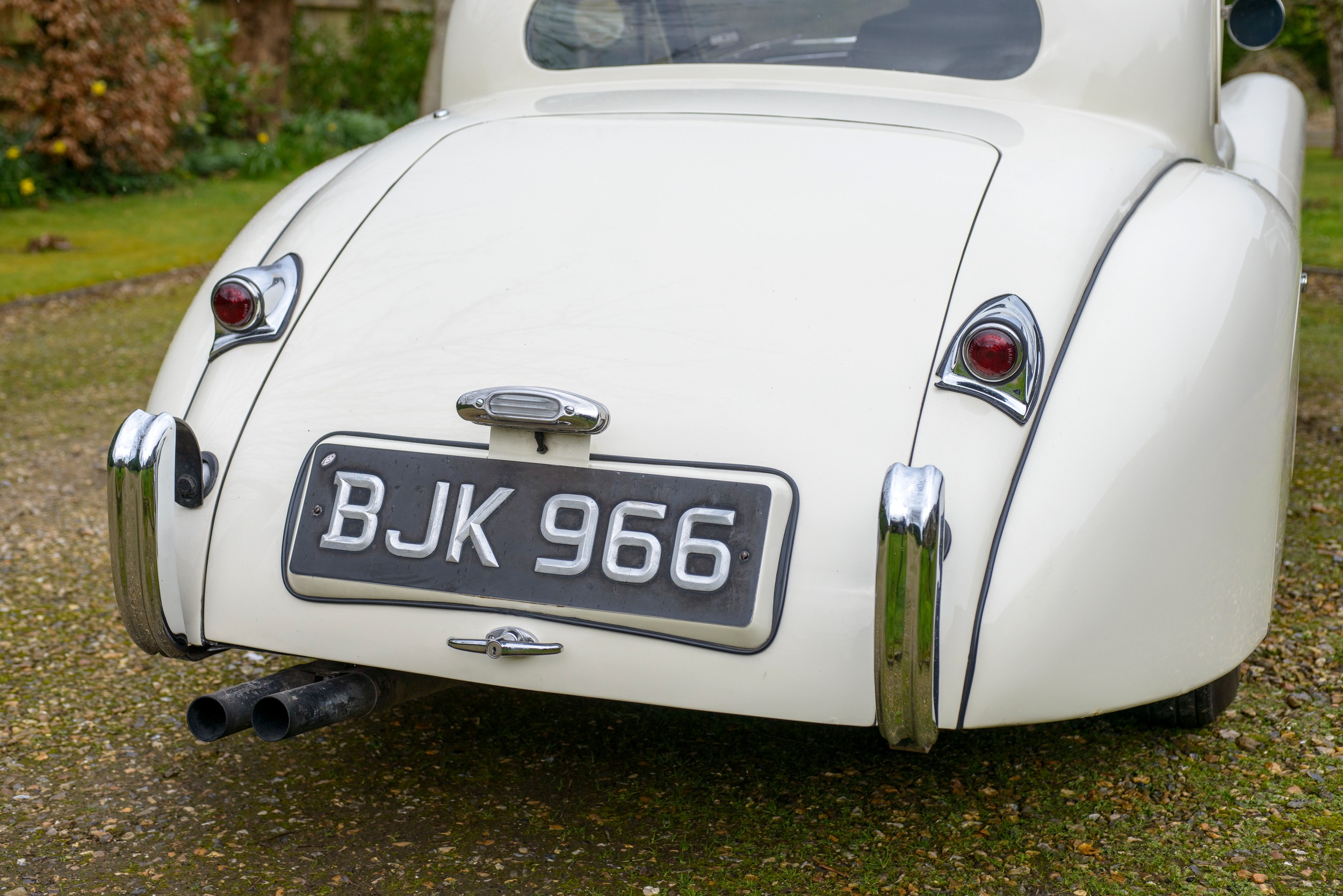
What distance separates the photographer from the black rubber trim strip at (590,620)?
1.93 meters

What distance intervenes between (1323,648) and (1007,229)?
163 centimetres

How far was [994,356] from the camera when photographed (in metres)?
1.97

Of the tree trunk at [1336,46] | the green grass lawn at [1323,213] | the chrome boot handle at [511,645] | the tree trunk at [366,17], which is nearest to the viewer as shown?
the chrome boot handle at [511,645]

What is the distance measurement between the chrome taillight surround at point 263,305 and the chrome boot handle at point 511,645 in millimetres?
730

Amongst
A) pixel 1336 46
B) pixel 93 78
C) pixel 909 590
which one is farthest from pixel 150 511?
pixel 1336 46

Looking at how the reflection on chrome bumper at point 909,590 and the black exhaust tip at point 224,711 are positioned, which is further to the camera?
the black exhaust tip at point 224,711

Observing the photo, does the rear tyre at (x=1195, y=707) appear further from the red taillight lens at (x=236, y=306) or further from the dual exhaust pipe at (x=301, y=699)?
the red taillight lens at (x=236, y=306)

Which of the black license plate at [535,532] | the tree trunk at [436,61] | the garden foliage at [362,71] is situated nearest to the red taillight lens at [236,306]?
the black license plate at [535,532]

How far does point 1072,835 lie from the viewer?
2.27 metres

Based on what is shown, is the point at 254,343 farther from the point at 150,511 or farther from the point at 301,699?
the point at 301,699

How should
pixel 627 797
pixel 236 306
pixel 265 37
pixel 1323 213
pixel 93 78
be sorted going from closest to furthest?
pixel 236 306, pixel 627 797, pixel 1323 213, pixel 93 78, pixel 265 37

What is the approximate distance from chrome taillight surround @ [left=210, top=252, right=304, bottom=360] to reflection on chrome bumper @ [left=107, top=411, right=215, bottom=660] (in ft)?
0.72

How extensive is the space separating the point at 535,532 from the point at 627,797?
69cm

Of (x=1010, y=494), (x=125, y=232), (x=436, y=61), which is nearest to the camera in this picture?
(x=1010, y=494)
